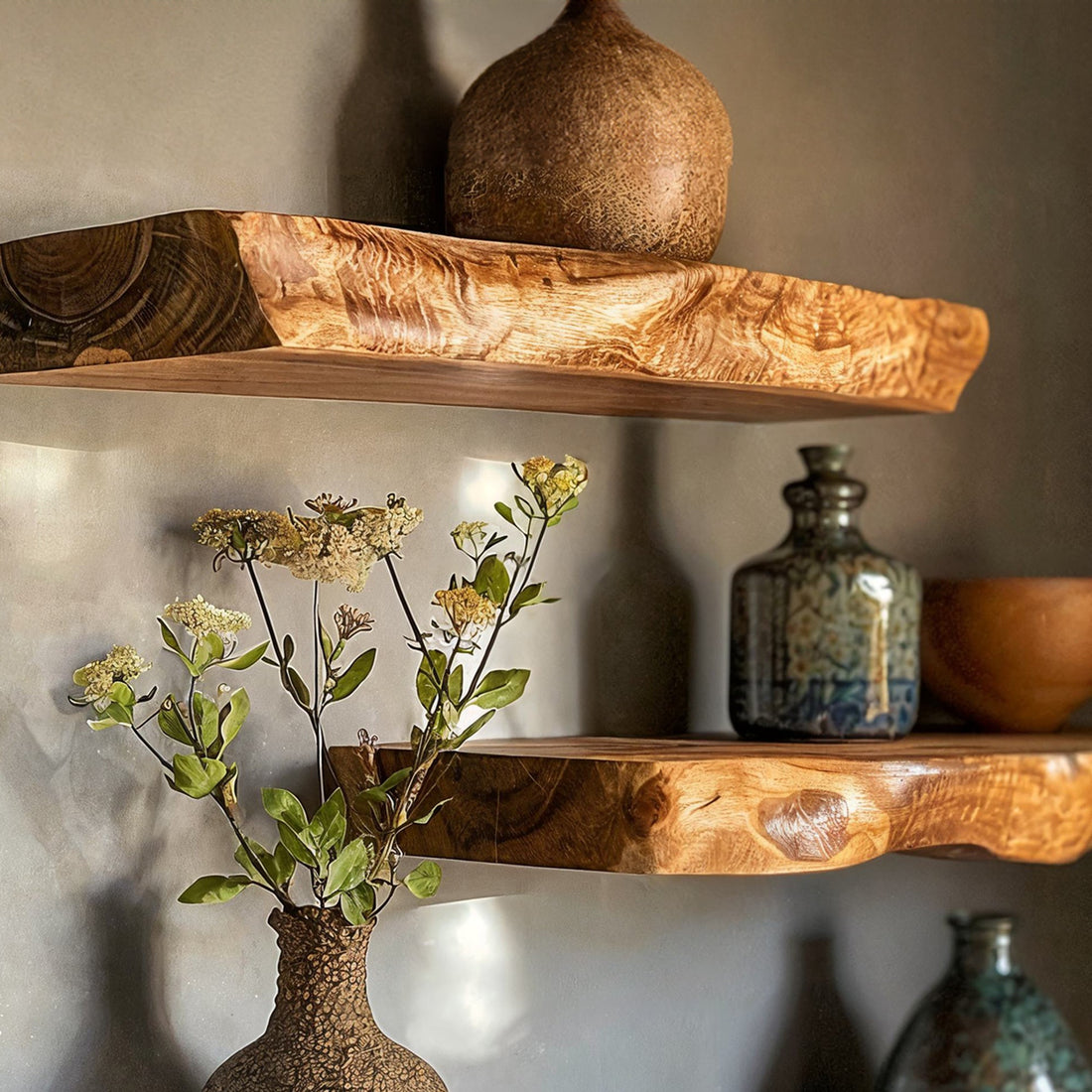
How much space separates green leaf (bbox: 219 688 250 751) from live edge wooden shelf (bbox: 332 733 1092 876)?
0.10m

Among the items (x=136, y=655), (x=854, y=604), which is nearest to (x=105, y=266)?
(x=136, y=655)

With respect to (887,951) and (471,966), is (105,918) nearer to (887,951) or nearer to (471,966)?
(471,966)

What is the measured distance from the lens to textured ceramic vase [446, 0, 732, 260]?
100cm

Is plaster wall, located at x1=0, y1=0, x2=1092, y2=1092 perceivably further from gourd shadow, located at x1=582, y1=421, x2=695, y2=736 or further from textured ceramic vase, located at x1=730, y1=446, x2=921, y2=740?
textured ceramic vase, located at x1=730, y1=446, x2=921, y2=740

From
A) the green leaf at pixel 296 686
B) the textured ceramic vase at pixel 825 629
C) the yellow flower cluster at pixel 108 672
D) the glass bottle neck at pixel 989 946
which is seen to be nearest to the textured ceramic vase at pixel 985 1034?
the glass bottle neck at pixel 989 946

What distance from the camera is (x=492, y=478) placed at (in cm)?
116

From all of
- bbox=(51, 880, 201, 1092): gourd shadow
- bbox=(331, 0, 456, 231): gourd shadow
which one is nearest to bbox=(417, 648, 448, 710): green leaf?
bbox=(51, 880, 201, 1092): gourd shadow

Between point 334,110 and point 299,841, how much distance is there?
529 mm

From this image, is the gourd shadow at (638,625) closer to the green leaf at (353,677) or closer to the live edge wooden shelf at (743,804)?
the live edge wooden shelf at (743,804)

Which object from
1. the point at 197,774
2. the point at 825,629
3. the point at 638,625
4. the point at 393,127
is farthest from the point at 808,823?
the point at 393,127

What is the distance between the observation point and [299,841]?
96cm

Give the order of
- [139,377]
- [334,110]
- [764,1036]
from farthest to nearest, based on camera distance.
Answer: [764,1036]
[334,110]
[139,377]

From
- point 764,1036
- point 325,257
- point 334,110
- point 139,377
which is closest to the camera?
point 325,257

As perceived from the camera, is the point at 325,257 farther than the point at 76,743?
No
